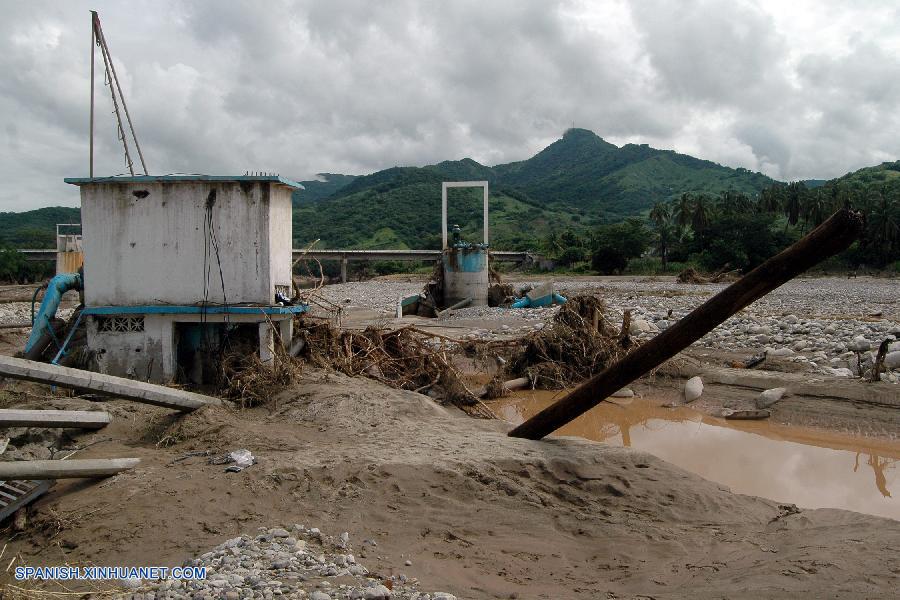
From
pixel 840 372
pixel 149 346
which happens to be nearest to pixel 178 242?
pixel 149 346

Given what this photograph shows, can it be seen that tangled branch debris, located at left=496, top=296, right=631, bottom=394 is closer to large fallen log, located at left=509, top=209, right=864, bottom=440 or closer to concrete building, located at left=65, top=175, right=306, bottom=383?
concrete building, located at left=65, top=175, right=306, bottom=383

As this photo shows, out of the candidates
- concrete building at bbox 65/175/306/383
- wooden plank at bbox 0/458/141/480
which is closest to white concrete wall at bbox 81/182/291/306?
concrete building at bbox 65/175/306/383

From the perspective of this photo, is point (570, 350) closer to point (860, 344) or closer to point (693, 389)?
A: point (693, 389)

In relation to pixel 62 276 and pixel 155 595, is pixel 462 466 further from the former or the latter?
pixel 62 276

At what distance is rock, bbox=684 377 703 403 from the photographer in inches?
417

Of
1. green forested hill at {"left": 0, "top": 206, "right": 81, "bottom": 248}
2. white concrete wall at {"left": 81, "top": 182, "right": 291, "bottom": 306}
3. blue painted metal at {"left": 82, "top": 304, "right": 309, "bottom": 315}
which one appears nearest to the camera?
blue painted metal at {"left": 82, "top": 304, "right": 309, "bottom": 315}

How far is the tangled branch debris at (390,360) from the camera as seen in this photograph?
9.47m

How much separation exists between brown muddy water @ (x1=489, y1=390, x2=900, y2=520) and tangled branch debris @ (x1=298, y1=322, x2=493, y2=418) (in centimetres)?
125

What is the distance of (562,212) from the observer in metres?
104

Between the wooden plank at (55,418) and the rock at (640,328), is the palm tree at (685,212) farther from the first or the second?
the wooden plank at (55,418)

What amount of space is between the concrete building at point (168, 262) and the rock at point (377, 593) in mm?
5714

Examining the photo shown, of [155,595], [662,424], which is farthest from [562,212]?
[155,595]

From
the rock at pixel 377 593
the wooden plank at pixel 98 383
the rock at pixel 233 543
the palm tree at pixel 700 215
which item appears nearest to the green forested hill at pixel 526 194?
the palm tree at pixel 700 215

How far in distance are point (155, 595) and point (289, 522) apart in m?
1.20
